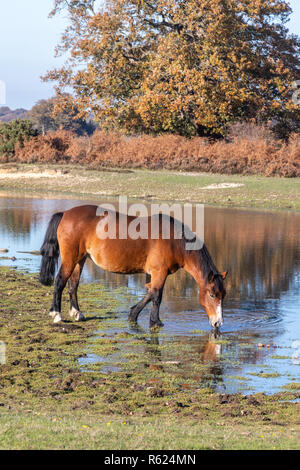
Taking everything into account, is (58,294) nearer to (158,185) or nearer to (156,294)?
(156,294)

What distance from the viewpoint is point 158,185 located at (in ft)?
90.8

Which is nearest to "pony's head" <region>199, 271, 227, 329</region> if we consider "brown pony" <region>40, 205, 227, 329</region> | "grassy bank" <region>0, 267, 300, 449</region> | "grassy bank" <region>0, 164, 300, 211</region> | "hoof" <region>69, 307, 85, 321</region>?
"brown pony" <region>40, 205, 227, 329</region>

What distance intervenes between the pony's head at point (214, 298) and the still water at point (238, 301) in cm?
25

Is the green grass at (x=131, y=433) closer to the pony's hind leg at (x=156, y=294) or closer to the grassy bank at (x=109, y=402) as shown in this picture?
the grassy bank at (x=109, y=402)

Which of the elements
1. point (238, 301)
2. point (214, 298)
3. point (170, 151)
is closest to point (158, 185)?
point (170, 151)

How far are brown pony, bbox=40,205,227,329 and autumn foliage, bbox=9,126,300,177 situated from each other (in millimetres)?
19102

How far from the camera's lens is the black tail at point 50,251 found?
33.3 feet

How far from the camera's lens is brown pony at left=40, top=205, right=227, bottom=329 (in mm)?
9664

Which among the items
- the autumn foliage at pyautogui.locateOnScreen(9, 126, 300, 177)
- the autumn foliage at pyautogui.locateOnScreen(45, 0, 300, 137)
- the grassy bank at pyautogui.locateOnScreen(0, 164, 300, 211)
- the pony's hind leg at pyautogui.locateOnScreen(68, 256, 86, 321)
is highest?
the autumn foliage at pyautogui.locateOnScreen(45, 0, 300, 137)

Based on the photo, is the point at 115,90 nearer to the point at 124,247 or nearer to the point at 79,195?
the point at 79,195

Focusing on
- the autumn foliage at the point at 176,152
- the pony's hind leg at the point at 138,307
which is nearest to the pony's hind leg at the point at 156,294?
the pony's hind leg at the point at 138,307

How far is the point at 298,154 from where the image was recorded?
28281 millimetres

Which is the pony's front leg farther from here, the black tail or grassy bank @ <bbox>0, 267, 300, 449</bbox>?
the black tail

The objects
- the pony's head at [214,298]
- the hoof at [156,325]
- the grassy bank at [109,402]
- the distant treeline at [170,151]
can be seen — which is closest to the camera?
the grassy bank at [109,402]
